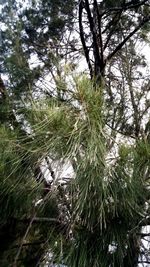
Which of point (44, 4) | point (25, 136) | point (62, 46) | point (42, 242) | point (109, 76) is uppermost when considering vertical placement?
point (44, 4)

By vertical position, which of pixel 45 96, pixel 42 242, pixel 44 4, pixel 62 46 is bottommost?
pixel 42 242

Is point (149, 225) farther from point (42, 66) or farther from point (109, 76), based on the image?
point (42, 66)

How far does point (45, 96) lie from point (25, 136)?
6.2 inches

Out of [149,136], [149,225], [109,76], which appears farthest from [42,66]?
[149,225]

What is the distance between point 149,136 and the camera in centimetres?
169

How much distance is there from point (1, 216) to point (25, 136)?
0.34 m

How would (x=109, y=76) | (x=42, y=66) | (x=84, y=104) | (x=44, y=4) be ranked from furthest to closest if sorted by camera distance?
(x=44, y=4), (x=42, y=66), (x=109, y=76), (x=84, y=104)

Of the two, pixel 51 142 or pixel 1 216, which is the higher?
pixel 51 142

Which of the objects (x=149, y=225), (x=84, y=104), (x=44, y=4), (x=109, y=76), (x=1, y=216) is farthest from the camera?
(x=44, y=4)

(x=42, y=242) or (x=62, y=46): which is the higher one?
(x=62, y=46)

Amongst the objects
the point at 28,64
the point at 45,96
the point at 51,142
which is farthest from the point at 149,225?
the point at 28,64

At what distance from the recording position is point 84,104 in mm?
1538

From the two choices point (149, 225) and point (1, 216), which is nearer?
point (149, 225)

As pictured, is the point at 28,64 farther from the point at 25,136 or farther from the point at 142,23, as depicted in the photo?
the point at 25,136
